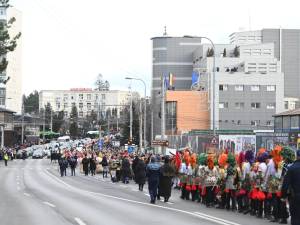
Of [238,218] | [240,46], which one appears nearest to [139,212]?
[238,218]

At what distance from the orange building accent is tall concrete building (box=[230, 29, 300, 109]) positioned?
2435 centimetres

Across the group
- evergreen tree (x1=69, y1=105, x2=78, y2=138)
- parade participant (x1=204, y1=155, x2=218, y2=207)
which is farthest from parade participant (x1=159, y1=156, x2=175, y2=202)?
evergreen tree (x1=69, y1=105, x2=78, y2=138)

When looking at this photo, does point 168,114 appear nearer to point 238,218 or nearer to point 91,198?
point 91,198

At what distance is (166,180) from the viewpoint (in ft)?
75.2

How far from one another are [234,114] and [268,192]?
280ft

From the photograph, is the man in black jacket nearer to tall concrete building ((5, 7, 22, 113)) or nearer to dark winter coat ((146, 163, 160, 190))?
dark winter coat ((146, 163, 160, 190))

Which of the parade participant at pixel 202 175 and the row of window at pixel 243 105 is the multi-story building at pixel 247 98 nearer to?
the row of window at pixel 243 105

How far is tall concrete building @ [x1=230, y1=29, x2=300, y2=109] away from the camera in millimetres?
122125

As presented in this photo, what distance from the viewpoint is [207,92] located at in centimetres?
10275

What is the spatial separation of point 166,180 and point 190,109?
261 ft

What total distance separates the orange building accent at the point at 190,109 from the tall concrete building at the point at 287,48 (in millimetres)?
24351

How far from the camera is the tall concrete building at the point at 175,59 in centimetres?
12106

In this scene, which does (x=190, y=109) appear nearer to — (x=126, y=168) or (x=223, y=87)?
(x=223, y=87)

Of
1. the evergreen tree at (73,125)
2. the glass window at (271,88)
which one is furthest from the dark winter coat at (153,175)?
the evergreen tree at (73,125)
